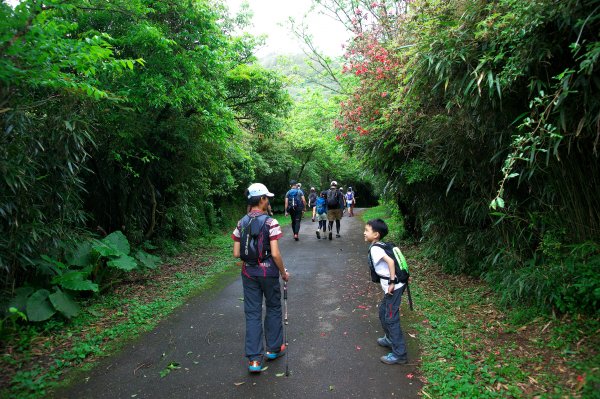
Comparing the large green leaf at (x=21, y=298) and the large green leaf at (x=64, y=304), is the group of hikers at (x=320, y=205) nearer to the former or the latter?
the large green leaf at (x=64, y=304)

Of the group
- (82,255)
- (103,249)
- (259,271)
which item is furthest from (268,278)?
(82,255)

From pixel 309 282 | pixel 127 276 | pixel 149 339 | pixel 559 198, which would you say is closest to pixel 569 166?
pixel 559 198

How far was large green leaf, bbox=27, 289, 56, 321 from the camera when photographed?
4.07 metres

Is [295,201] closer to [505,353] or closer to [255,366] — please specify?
[255,366]

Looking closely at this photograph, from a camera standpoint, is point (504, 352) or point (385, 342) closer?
point (504, 352)

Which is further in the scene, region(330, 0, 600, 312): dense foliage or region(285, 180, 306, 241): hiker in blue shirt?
region(285, 180, 306, 241): hiker in blue shirt

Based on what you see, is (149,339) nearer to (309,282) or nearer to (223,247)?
(309,282)

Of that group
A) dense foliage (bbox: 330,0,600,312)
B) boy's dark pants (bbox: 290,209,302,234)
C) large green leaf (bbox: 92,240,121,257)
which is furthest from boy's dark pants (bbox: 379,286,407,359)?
boy's dark pants (bbox: 290,209,302,234)

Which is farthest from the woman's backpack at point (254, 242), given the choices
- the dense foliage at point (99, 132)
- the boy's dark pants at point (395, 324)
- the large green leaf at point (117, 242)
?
the large green leaf at point (117, 242)

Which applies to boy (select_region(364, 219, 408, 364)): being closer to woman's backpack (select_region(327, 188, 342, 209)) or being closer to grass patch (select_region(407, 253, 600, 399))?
grass patch (select_region(407, 253, 600, 399))

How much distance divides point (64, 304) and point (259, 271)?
2784mm

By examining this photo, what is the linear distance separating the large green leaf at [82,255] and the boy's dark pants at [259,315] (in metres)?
3.06

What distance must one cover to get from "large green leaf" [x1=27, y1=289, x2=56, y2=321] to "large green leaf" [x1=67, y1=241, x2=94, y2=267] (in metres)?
0.73

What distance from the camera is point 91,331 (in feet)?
14.1
